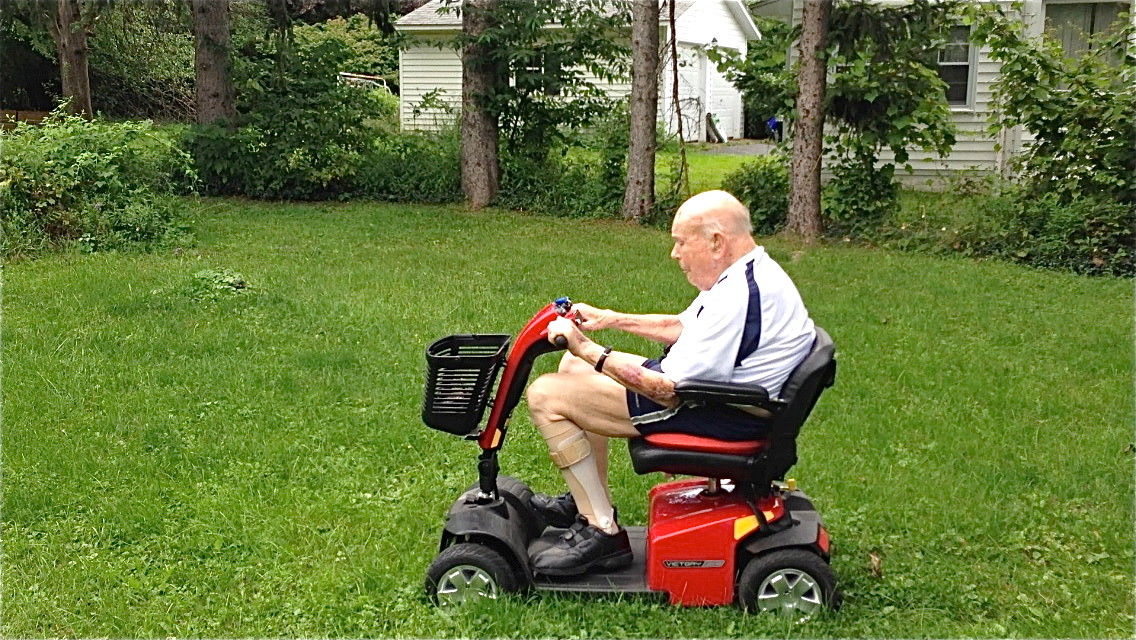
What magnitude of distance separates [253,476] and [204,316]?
10.2 feet

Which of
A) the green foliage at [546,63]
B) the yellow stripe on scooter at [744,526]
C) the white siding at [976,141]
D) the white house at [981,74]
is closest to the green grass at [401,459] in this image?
the yellow stripe on scooter at [744,526]

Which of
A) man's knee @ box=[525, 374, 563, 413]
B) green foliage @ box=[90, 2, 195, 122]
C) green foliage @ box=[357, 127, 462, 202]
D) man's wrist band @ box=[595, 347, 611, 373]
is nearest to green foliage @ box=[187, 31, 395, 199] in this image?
green foliage @ box=[357, 127, 462, 202]

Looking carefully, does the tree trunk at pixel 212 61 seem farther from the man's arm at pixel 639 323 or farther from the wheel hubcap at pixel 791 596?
the wheel hubcap at pixel 791 596

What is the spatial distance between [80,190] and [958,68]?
12.5 metres

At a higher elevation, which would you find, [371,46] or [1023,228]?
[371,46]

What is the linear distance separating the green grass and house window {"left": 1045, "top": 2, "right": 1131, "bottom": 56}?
7.94 meters

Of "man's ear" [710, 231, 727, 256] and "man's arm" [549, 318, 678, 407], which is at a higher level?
"man's ear" [710, 231, 727, 256]

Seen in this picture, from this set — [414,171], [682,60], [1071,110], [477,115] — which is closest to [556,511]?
[1071,110]

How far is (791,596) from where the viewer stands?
3547 millimetres

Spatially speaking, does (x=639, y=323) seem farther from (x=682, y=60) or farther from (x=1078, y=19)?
(x=682, y=60)

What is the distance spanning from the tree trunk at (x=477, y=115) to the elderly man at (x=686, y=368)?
37.6 feet

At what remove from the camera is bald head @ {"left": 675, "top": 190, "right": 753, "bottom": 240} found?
3.44 meters

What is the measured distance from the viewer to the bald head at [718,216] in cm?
344

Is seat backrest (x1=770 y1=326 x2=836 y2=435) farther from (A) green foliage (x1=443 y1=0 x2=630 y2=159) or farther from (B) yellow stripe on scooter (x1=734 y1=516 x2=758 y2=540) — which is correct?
(A) green foliage (x1=443 y1=0 x2=630 y2=159)
